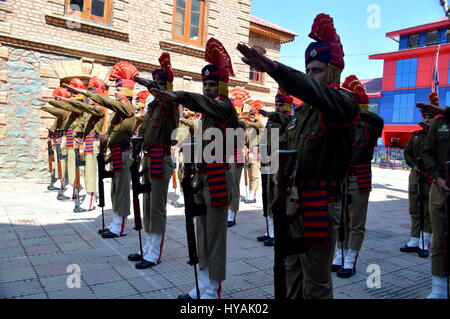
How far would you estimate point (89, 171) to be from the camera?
7.08 m

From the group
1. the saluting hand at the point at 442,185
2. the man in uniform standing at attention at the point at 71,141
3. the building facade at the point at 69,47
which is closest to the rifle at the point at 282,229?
the saluting hand at the point at 442,185

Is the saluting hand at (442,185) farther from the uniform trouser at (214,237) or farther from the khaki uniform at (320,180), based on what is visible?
the uniform trouser at (214,237)

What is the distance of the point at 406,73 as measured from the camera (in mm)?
28406

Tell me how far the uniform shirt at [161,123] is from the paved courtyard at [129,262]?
62.9 inches

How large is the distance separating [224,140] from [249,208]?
519cm

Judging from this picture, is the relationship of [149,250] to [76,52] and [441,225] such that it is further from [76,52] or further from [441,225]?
[76,52]

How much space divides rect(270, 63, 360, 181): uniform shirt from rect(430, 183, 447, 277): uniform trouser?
1840 mm

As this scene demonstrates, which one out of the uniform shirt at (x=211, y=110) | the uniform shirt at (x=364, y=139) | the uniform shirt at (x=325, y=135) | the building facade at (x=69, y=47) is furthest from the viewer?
the building facade at (x=69, y=47)

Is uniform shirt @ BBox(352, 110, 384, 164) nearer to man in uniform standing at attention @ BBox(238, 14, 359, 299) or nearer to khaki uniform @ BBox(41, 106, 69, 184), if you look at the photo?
man in uniform standing at attention @ BBox(238, 14, 359, 299)

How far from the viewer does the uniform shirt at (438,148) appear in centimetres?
365

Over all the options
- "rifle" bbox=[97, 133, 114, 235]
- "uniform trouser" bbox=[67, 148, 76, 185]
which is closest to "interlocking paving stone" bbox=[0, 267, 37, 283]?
"rifle" bbox=[97, 133, 114, 235]

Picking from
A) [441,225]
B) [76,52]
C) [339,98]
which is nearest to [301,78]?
[339,98]

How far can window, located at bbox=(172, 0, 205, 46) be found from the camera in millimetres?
13102

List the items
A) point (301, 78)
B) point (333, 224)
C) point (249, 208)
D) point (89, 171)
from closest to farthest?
1. point (301, 78)
2. point (333, 224)
3. point (89, 171)
4. point (249, 208)
